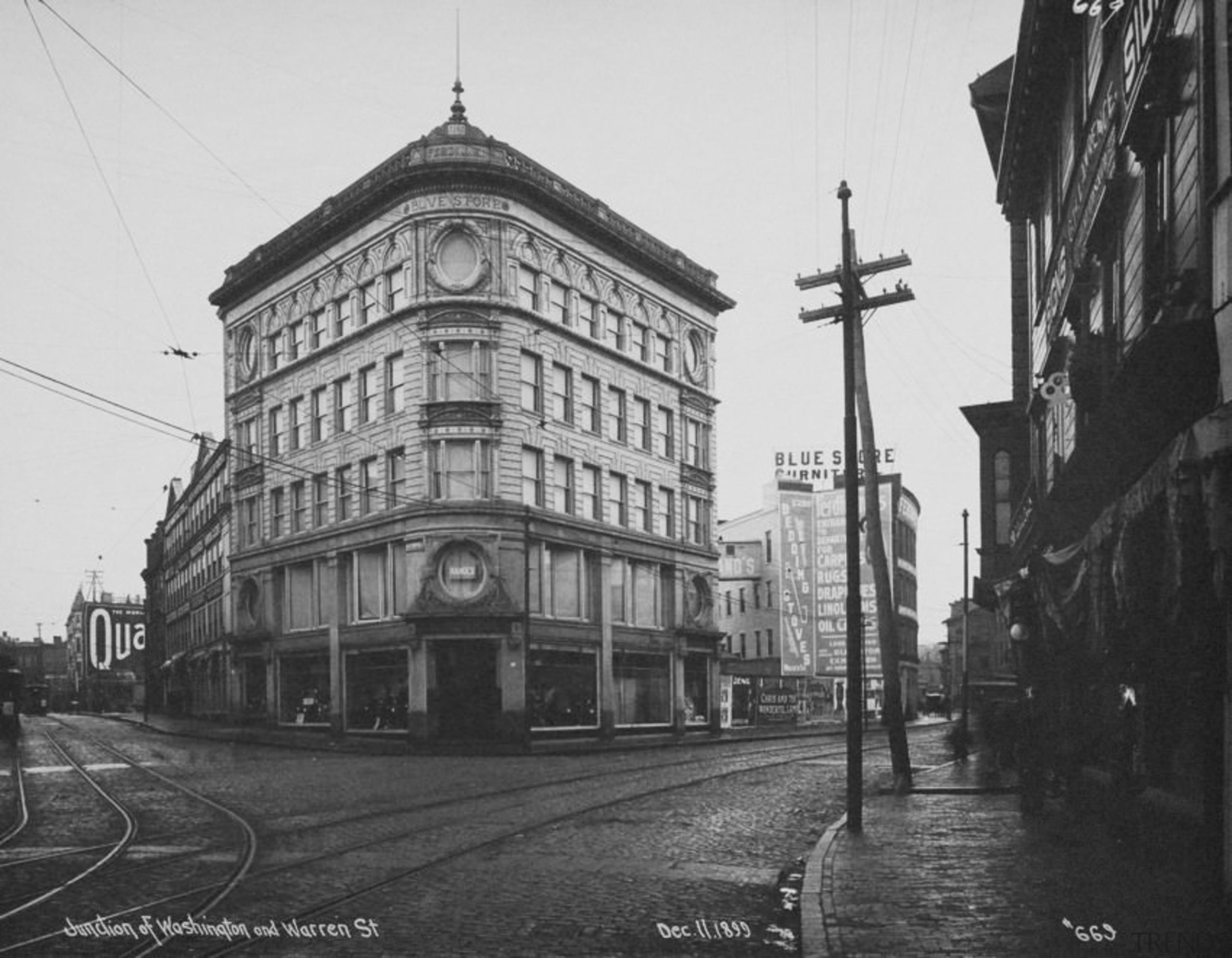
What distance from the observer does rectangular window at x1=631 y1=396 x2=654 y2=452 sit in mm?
45688

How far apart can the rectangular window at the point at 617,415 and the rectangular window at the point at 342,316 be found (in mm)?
9171

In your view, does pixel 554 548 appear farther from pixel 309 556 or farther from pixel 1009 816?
pixel 1009 816

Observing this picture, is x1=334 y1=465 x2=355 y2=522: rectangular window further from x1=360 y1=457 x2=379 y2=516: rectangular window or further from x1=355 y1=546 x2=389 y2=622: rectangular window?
x1=355 y1=546 x2=389 y2=622: rectangular window

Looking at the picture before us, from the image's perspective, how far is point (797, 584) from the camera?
65.2m

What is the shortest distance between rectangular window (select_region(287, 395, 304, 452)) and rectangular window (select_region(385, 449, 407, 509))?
6649 mm

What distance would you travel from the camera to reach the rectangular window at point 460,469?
38.2 meters

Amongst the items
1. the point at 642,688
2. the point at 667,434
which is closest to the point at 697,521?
the point at 667,434

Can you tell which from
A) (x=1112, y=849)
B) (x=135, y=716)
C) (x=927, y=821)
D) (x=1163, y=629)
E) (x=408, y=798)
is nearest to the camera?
(x=1163, y=629)

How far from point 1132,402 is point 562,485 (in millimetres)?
30212

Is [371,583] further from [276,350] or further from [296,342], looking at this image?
[276,350]

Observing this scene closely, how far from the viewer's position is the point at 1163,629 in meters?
11.0

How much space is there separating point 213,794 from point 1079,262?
15.9 m

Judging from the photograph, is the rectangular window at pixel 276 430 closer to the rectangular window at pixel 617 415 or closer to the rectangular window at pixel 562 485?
the rectangular window at pixel 562 485

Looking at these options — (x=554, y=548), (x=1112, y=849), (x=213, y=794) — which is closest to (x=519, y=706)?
(x=554, y=548)
